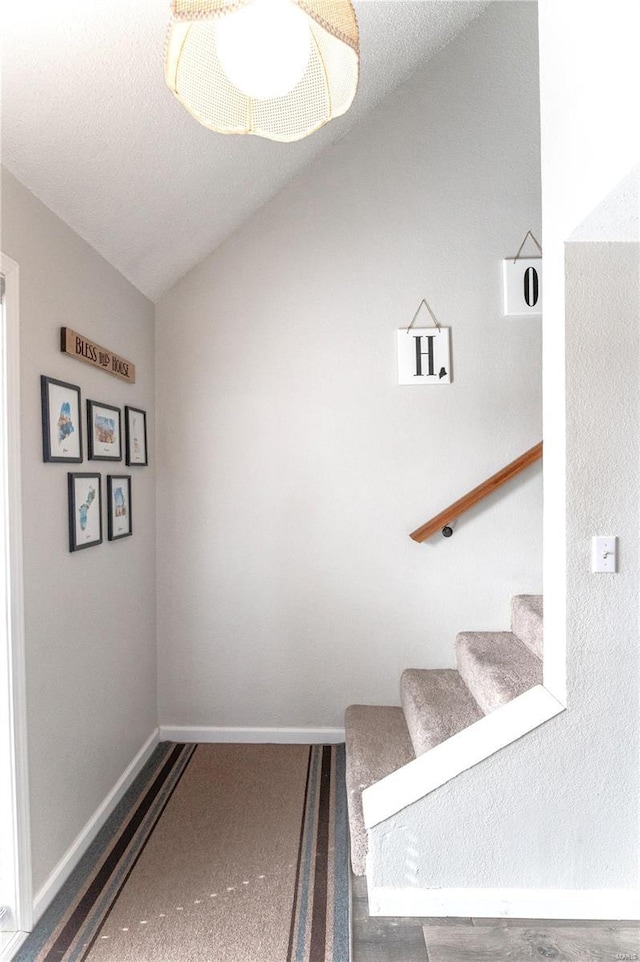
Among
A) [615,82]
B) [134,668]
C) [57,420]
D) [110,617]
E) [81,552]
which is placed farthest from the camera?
[134,668]

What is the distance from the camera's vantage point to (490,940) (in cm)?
180

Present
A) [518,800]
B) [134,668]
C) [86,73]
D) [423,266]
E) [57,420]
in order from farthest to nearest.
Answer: [423,266] < [134,668] < [57,420] < [518,800] < [86,73]

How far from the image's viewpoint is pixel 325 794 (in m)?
2.66

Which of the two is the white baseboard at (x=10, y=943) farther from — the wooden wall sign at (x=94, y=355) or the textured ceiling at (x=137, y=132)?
the textured ceiling at (x=137, y=132)

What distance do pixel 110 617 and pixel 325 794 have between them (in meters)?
1.14

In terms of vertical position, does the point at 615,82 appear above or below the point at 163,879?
above

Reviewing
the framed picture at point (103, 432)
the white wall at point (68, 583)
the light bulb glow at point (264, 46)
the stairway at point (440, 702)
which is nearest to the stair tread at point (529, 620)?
the stairway at point (440, 702)

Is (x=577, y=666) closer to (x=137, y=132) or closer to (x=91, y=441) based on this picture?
(x=91, y=441)

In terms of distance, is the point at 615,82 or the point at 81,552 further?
the point at 81,552

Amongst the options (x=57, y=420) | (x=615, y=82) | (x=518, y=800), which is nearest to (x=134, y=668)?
(x=57, y=420)

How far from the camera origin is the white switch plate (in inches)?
72.6

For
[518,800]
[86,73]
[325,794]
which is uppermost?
[86,73]

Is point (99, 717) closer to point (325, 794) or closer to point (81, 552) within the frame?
point (81, 552)

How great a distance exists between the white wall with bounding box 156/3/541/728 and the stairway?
21 cm
